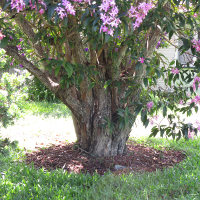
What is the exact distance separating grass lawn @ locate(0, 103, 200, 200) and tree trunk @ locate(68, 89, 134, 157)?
56 centimetres

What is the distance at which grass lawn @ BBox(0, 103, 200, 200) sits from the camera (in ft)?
8.69

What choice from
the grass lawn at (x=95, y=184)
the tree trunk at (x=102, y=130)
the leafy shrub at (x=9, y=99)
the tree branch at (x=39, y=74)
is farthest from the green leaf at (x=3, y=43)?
the tree trunk at (x=102, y=130)

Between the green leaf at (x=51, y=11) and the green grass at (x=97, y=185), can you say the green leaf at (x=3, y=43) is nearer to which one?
the green leaf at (x=51, y=11)

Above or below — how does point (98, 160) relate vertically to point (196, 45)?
below

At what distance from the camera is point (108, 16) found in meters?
2.00

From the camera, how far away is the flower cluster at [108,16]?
1.97m

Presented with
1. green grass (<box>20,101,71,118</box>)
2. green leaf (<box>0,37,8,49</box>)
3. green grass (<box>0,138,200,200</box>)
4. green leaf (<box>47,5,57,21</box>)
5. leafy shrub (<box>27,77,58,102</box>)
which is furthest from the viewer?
leafy shrub (<box>27,77,58,102</box>)

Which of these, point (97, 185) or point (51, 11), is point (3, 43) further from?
point (97, 185)

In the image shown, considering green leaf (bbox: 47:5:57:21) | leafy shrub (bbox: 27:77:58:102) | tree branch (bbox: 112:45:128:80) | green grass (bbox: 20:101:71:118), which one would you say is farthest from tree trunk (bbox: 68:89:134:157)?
leafy shrub (bbox: 27:77:58:102)

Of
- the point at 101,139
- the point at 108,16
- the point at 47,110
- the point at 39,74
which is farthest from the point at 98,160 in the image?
the point at 47,110

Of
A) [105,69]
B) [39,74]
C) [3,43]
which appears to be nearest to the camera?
[3,43]

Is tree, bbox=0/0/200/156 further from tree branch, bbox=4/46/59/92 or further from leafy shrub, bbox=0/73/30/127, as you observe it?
leafy shrub, bbox=0/73/30/127

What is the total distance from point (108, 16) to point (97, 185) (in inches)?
67.8

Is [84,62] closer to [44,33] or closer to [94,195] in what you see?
[44,33]
